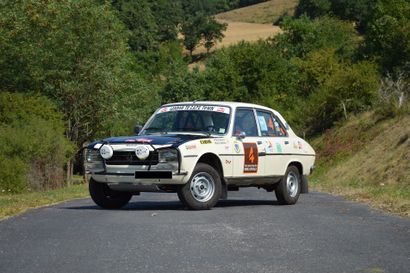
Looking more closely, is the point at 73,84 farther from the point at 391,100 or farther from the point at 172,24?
the point at 172,24

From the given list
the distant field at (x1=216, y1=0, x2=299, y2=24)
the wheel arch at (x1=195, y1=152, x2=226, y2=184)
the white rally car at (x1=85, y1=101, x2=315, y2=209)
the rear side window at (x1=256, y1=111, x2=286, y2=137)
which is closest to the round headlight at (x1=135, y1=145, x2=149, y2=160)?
the white rally car at (x1=85, y1=101, x2=315, y2=209)

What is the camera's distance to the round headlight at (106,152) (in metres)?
15.0

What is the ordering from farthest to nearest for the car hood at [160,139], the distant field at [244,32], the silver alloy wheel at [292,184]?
the distant field at [244,32]
the silver alloy wheel at [292,184]
the car hood at [160,139]

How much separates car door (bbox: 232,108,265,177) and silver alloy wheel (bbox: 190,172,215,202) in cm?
79

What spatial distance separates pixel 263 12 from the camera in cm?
15675

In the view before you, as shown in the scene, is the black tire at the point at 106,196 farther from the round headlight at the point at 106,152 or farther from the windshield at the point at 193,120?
the windshield at the point at 193,120

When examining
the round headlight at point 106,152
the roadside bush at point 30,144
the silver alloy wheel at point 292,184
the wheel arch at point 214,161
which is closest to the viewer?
the round headlight at point 106,152

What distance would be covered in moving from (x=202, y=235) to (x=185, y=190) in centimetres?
385

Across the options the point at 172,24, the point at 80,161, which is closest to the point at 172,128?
the point at 80,161

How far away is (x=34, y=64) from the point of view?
46969 millimetres

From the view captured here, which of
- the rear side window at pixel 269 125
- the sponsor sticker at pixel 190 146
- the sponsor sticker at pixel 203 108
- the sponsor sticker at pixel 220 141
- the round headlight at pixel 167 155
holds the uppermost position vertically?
the sponsor sticker at pixel 203 108

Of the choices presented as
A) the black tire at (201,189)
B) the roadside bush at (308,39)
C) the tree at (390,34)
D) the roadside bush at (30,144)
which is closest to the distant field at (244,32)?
the roadside bush at (308,39)

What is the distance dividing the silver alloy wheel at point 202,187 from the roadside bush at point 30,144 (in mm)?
21705

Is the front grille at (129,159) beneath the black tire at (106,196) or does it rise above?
above
